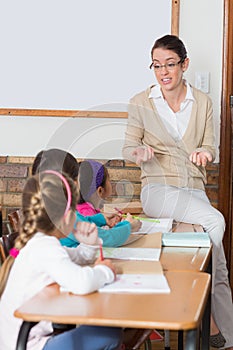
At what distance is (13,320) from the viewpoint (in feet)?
6.45

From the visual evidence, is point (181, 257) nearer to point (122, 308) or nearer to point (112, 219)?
point (112, 219)

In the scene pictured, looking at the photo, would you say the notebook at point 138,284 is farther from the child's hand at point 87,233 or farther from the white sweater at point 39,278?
the child's hand at point 87,233

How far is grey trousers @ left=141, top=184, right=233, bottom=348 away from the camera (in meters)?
3.06

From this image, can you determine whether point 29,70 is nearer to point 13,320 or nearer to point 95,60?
point 95,60

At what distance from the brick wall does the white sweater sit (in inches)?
80.0

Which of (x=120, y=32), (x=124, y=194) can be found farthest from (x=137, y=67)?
(x=124, y=194)

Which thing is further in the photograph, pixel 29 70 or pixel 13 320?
pixel 29 70

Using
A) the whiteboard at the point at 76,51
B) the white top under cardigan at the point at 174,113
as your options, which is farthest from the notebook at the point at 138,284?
the whiteboard at the point at 76,51

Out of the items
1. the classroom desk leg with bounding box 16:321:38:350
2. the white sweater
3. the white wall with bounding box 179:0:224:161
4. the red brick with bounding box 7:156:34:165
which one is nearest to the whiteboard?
the white wall with bounding box 179:0:224:161

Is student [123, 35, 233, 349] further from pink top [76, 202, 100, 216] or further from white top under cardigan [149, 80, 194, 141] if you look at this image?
pink top [76, 202, 100, 216]

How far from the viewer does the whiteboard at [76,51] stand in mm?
3959

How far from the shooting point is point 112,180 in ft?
13.3

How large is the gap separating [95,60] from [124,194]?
0.77 meters

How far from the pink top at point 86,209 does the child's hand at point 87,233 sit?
1.49 feet
